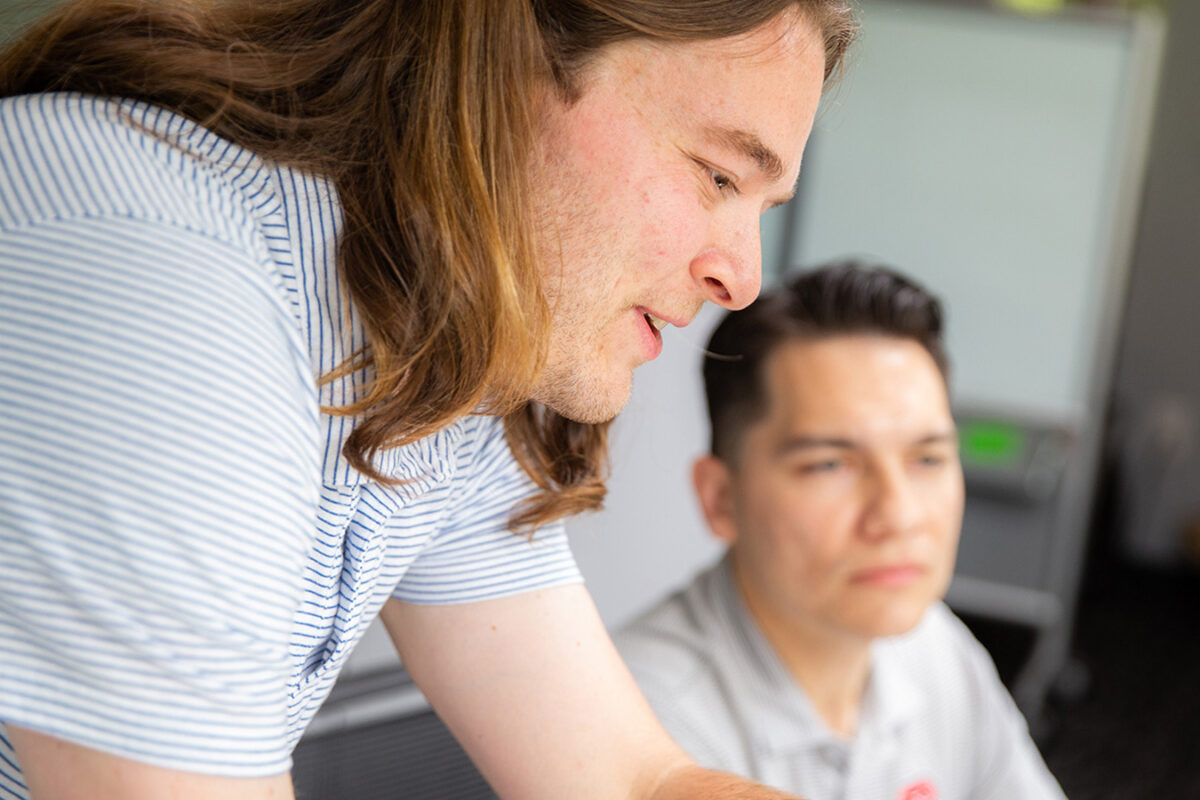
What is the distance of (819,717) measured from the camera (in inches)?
51.0

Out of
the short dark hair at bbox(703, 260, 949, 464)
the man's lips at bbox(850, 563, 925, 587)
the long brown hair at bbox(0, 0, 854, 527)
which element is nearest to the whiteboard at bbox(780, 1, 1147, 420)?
the short dark hair at bbox(703, 260, 949, 464)

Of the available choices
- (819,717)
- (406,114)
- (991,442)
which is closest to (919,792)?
(819,717)

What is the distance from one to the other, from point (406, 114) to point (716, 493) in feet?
2.52

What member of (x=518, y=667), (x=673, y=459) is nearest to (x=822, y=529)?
(x=518, y=667)

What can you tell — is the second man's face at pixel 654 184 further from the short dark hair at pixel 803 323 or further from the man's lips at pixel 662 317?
the short dark hair at pixel 803 323

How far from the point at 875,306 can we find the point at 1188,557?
2831 millimetres

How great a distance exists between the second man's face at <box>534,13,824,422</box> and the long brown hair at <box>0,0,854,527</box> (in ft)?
0.06

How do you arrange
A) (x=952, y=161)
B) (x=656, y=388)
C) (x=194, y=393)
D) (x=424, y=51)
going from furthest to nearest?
(x=952, y=161)
(x=656, y=388)
(x=424, y=51)
(x=194, y=393)

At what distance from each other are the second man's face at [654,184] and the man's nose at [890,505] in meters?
0.55

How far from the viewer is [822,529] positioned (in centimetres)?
127

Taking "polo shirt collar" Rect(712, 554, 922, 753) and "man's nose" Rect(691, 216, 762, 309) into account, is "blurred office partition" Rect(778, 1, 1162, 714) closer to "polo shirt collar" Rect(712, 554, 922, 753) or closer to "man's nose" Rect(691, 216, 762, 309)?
"polo shirt collar" Rect(712, 554, 922, 753)

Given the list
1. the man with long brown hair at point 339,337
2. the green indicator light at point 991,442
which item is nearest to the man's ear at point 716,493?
the man with long brown hair at point 339,337

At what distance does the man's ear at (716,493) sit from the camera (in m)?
1.36

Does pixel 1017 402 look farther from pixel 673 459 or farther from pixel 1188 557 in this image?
pixel 1188 557
